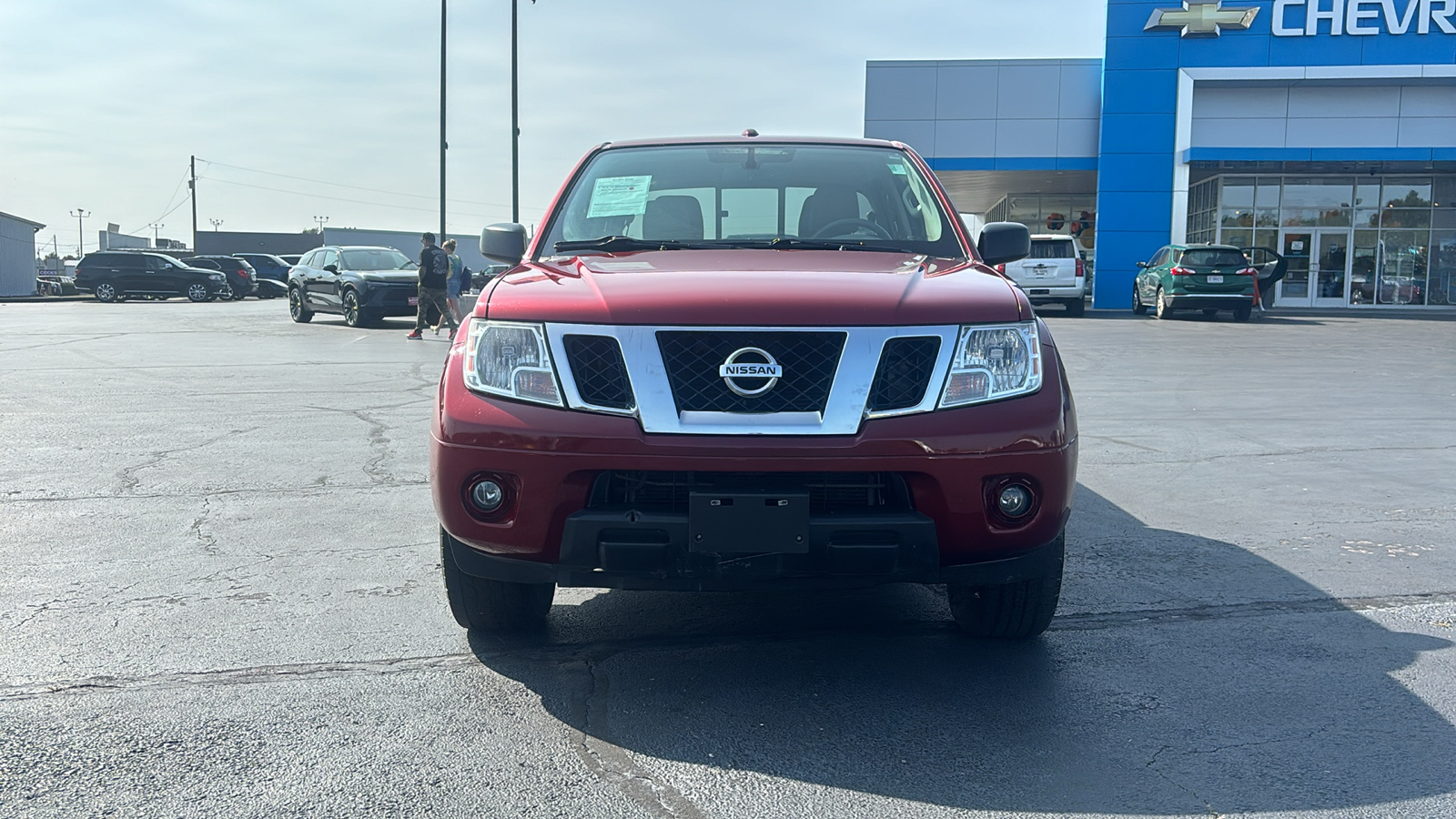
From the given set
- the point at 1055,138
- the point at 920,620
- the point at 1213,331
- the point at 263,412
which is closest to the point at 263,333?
the point at 263,412

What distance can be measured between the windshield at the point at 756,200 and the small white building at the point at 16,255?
45.3m

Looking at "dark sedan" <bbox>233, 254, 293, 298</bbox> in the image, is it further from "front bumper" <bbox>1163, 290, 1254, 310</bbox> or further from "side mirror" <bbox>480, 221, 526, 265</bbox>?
"side mirror" <bbox>480, 221, 526, 265</bbox>

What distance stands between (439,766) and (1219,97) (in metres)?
31.5

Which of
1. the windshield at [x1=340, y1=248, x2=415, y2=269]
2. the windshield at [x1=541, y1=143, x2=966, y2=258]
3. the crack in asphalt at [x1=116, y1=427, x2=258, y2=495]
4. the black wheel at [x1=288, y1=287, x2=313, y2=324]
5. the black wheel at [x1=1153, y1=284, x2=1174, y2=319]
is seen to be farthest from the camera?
the black wheel at [x1=1153, y1=284, x2=1174, y2=319]

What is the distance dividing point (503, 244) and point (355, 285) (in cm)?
1739

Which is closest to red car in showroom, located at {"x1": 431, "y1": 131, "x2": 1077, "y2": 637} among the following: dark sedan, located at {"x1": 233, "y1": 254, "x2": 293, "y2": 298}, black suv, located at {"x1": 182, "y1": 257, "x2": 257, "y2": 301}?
black suv, located at {"x1": 182, "y1": 257, "x2": 257, "y2": 301}

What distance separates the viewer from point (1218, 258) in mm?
23422

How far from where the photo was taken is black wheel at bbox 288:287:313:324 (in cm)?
2341

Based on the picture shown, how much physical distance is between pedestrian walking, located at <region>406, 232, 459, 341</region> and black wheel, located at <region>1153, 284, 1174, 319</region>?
14620 millimetres

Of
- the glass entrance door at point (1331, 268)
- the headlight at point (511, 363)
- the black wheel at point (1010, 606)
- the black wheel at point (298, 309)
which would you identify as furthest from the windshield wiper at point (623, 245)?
A: the glass entrance door at point (1331, 268)

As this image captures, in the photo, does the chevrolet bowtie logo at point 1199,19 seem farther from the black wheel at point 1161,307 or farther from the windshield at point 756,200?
the windshield at point 756,200

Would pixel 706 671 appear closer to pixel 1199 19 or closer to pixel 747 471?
pixel 747 471

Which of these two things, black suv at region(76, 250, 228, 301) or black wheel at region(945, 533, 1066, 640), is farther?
black suv at region(76, 250, 228, 301)

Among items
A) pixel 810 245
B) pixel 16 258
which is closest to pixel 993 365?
pixel 810 245
